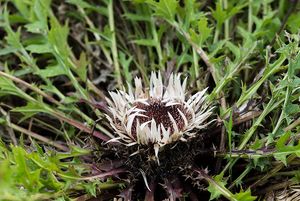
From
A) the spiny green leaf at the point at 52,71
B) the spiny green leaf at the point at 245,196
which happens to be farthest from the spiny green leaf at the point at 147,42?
the spiny green leaf at the point at 245,196

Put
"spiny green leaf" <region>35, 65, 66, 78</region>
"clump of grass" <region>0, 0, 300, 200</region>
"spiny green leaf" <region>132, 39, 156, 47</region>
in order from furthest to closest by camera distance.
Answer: "spiny green leaf" <region>132, 39, 156, 47</region> → "spiny green leaf" <region>35, 65, 66, 78</region> → "clump of grass" <region>0, 0, 300, 200</region>

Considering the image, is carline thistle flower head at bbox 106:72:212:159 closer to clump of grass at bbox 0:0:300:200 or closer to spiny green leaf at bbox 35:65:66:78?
clump of grass at bbox 0:0:300:200

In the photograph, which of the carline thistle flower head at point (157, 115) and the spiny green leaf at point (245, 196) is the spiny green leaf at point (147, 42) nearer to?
the carline thistle flower head at point (157, 115)

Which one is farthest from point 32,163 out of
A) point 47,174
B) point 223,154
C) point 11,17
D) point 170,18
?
point 11,17

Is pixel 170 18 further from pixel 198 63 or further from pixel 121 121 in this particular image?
pixel 121 121

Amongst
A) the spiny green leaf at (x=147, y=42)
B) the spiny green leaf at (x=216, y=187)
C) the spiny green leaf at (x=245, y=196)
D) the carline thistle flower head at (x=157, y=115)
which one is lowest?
the spiny green leaf at (x=216, y=187)

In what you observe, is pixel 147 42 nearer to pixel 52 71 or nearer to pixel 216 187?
pixel 52 71

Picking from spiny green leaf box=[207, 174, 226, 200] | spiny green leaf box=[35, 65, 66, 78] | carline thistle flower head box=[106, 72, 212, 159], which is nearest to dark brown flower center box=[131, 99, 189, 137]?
carline thistle flower head box=[106, 72, 212, 159]
